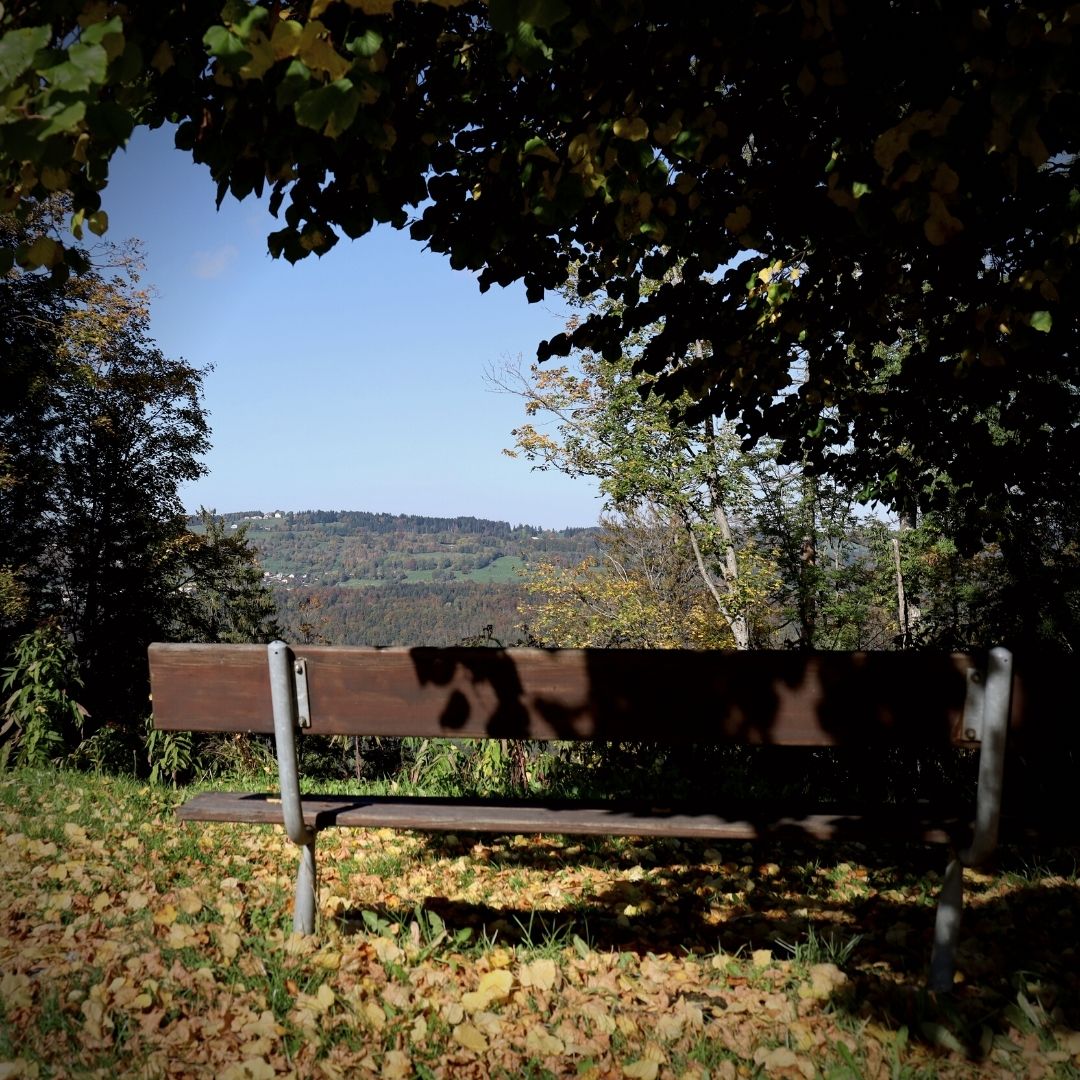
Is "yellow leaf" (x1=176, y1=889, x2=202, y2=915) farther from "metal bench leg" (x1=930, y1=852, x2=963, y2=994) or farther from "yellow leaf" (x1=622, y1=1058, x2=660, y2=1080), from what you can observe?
"metal bench leg" (x1=930, y1=852, x2=963, y2=994)

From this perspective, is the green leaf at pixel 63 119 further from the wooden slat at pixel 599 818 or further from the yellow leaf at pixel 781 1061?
the yellow leaf at pixel 781 1061

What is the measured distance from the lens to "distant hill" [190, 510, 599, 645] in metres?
67.4

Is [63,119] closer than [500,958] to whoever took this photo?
Yes

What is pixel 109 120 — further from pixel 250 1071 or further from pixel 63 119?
pixel 250 1071

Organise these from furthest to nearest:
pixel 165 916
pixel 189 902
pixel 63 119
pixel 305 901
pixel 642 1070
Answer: pixel 189 902, pixel 165 916, pixel 305 901, pixel 642 1070, pixel 63 119

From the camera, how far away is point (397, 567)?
118 meters

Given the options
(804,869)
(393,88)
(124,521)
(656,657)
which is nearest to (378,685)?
(656,657)

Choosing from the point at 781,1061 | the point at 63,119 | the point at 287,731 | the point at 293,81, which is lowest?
the point at 781,1061

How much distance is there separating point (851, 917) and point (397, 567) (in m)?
117

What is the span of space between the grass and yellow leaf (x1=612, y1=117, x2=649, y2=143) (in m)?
2.56

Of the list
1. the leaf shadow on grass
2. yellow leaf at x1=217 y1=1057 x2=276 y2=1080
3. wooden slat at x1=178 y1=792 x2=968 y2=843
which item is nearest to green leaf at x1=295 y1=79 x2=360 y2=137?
Answer: wooden slat at x1=178 y1=792 x2=968 y2=843

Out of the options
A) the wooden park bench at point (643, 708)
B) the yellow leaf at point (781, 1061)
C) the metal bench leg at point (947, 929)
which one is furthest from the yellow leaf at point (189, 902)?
the metal bench leg at point (947, 929)

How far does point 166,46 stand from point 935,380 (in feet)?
12.1

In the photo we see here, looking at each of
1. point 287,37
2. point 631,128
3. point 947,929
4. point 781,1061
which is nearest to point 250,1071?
point 781,1061
